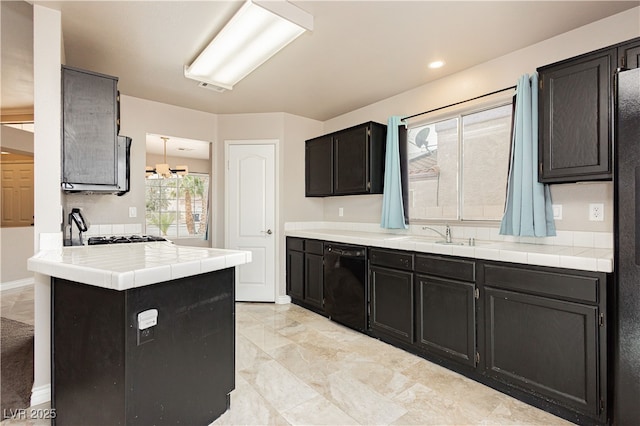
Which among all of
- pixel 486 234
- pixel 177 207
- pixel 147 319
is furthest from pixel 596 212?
pixel 177 207

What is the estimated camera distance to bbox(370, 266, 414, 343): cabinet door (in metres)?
2.67

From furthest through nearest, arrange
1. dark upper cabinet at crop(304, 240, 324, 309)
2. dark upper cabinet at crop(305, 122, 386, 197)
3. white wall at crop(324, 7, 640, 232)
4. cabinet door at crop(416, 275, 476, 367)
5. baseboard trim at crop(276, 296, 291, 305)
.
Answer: baseboard trim at crop(276, 296, 291, 305) < dark upper cabinet at crop(304, 240, 324, 309) < dark upper cabinet at crop(305, 122, 386, 197) < cabinet door at crop(416, 275, 476, 367) < white wall at crop(324, 7, 640, 232)

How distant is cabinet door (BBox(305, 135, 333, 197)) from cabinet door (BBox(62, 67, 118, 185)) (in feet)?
7.67

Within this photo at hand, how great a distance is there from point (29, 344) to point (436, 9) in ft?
14.4

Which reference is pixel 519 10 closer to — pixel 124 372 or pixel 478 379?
pixel 478 379

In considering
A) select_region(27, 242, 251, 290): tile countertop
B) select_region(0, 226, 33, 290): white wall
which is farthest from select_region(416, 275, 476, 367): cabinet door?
select_region(0, 226, 33, 290): white wall

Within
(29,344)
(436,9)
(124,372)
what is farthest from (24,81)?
(436,9)

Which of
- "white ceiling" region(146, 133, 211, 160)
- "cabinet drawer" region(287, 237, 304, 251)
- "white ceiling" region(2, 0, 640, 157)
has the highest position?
"white ceiling" region(146, 133, 211, 160)

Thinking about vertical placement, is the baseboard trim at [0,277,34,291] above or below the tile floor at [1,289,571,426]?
above

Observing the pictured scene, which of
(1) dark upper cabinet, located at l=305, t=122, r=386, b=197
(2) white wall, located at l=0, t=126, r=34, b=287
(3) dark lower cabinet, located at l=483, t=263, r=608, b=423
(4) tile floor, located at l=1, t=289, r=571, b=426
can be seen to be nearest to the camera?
(3) dark lower cabinet, located at l=483, t=263, r=608, b=423

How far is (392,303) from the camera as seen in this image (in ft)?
9.25

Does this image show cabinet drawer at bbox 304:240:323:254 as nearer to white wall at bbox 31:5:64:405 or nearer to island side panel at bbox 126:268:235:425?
island side panel at bbox 126:268:235:425

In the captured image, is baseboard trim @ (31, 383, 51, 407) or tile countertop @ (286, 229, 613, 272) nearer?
tile countertop @ (286, 229, 613, 272)

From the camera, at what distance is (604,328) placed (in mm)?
1691
